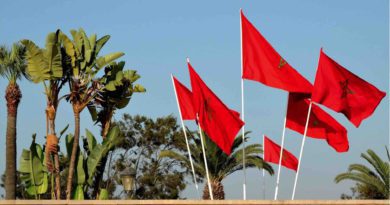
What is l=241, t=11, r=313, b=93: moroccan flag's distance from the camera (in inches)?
746

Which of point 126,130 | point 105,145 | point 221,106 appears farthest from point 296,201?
point 126,130

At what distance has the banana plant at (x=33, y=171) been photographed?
25234 mm

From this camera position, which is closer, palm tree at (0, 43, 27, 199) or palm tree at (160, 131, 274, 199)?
palm tree at (0, 43, 27, 199)

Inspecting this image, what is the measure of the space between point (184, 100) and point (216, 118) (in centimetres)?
253

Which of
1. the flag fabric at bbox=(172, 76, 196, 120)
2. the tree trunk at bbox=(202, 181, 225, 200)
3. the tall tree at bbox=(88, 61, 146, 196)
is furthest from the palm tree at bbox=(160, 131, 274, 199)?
the flag fabric at bbox=(172, 76, 196, 120)

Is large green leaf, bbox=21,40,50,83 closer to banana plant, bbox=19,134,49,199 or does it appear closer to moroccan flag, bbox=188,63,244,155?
banana plant, bbox=19,134,49,199

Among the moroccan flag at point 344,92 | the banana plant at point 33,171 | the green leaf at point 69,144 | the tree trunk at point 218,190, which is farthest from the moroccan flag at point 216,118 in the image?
the tree trunk at point 218,190

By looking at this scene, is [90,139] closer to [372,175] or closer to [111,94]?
[111,94]

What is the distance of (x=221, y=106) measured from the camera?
18.8 m

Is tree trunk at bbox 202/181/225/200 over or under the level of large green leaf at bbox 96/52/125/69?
under

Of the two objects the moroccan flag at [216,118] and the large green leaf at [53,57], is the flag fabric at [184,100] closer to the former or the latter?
the moroccan flag at [216,118]

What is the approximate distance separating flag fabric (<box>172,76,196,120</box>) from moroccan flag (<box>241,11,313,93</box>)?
2566mm

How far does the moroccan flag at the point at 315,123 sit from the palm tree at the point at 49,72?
387 inches

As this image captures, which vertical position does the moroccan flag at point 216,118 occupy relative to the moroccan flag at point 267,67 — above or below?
below
